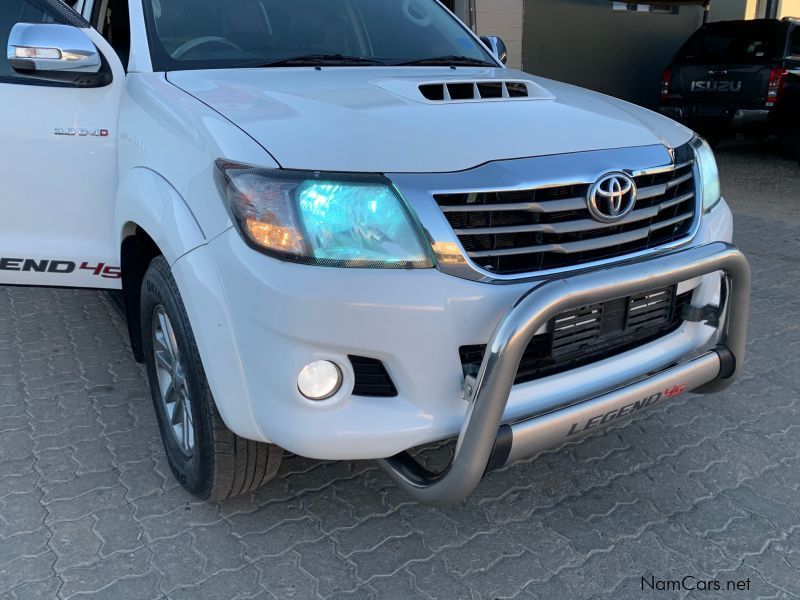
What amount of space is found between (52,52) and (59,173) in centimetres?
51

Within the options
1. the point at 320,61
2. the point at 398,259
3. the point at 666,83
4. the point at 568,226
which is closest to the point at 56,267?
the point at 320,61

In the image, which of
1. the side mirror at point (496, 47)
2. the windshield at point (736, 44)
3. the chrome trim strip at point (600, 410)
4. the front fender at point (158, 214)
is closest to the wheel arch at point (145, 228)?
the front fender at point (158, 214)

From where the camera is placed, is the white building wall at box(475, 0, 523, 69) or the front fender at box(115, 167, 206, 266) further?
the white building wall at box(475, 0, 523, 69)

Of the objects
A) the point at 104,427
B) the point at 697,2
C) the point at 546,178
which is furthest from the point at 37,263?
the point at 697,2

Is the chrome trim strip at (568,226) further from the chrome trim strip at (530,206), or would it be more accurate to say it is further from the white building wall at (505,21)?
the white building wall at (505,21)

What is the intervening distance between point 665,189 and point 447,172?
0.78 m

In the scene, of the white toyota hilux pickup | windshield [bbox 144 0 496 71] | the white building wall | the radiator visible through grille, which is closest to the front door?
the white toyota hilux pickup

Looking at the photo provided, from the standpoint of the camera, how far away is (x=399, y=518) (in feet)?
8.93

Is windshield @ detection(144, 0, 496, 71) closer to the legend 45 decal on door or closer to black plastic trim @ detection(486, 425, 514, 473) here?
the legend 45 decal on door

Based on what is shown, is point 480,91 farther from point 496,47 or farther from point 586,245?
point 496,47

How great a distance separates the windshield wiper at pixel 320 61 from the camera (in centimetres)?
→ 302

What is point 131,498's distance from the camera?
281 cm

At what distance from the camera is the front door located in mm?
3037

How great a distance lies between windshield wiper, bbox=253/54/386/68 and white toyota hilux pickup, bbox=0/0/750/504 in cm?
5
